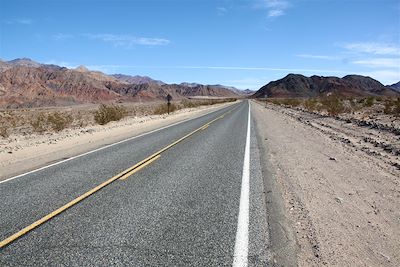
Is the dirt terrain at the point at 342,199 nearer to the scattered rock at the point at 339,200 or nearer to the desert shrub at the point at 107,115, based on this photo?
the scattered rock at the point at 339,200

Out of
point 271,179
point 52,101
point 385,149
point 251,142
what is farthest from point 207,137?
point 52,101

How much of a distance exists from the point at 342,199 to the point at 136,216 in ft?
12.8

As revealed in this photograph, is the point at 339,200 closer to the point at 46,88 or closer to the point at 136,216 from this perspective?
the point at 136,216

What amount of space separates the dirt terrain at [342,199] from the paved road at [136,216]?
621 mm

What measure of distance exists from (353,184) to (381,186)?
559 millimetres

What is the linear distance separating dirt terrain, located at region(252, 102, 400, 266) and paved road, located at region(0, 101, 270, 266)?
621 mm

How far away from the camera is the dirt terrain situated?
4.78 meters

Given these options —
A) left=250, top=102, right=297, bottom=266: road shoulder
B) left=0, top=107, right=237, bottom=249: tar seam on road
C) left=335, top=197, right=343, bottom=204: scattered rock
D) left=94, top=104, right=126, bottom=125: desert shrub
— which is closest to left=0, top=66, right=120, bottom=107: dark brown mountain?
left=94, top=104, right=126, bottom=125: desert shrub

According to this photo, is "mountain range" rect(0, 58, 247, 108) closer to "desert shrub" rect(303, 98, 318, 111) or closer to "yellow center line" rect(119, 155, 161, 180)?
"desert shrub" rect(303, 98, 318, 111)

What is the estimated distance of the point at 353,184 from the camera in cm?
832

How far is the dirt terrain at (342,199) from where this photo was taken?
478 cm

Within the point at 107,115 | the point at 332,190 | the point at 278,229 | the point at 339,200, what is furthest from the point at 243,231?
the point at 107,115

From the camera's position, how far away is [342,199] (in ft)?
23.5

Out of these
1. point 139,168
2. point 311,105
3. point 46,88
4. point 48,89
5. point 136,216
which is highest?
point 136,216
